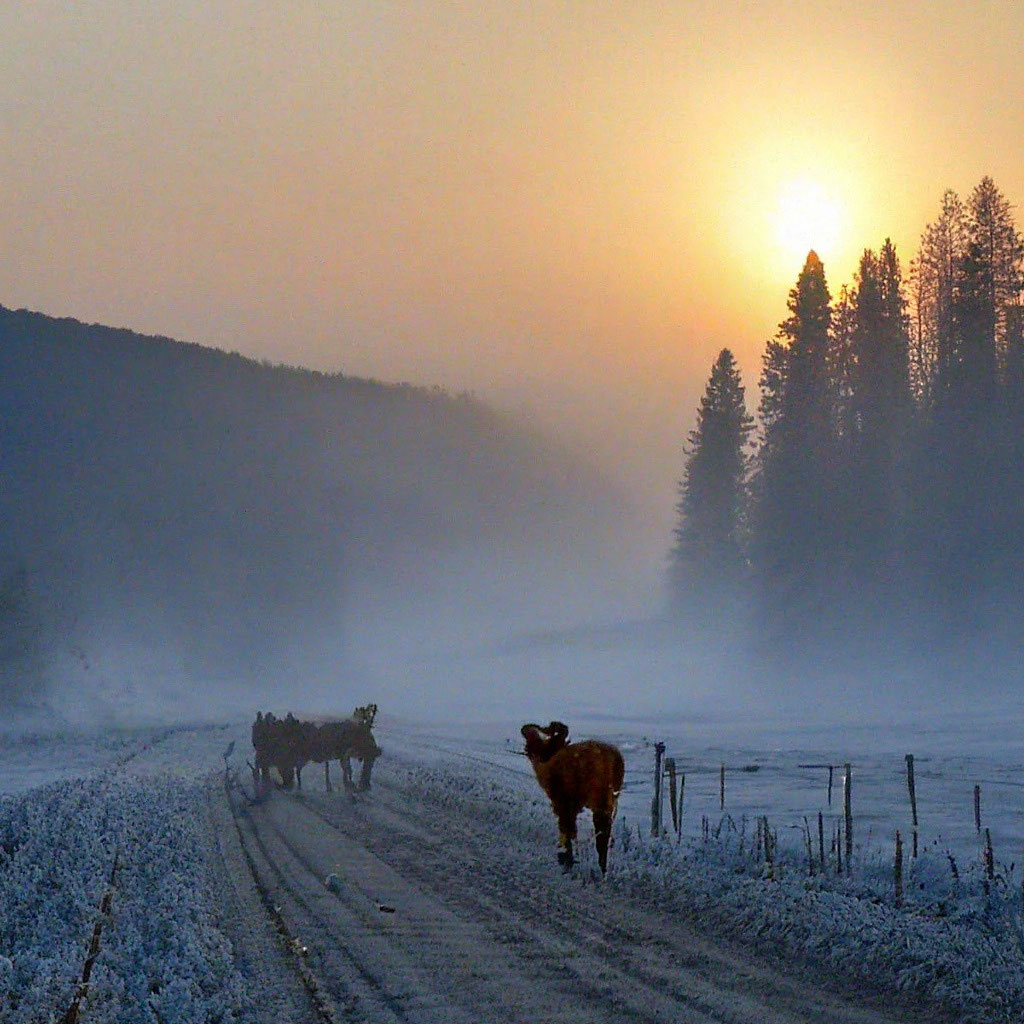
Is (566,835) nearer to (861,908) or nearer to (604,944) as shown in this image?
(604,944)

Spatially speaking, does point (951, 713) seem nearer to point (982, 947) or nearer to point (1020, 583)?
point (1020, 583)

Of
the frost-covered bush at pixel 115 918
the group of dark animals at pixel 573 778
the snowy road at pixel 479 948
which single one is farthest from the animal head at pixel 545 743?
the frost-covered bush at pixel 115 918

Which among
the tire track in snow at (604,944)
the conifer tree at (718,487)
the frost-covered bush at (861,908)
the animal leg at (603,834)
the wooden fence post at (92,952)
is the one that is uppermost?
the conifer tree at (718,487)

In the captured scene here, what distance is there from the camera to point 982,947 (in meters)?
10.9

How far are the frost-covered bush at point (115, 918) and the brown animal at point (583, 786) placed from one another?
4.73m

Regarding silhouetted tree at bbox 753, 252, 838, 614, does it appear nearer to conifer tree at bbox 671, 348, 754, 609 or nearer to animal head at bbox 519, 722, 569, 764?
conifer tree at bbox 671, 348, 754, 609

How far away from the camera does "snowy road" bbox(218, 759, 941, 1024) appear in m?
9.73

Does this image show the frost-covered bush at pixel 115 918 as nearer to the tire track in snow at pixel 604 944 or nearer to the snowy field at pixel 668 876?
the snowy field at pixel 668 876

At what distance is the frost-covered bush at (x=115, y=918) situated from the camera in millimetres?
9594

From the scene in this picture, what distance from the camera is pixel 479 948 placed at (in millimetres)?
11719

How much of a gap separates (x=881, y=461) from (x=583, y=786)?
56.4 metres

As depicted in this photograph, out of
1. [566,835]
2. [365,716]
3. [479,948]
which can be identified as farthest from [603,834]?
[365,716]

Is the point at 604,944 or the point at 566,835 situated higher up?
the point at 566,835

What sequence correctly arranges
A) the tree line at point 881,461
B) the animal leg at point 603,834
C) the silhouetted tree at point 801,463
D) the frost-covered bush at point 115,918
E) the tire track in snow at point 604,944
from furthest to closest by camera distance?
the silhouetted tree at point 801,463
the tree line at point 881,461
the animal leg at point 603,834
the tire track in snow at point 604,944
the frost-covered bush at point 115,918
